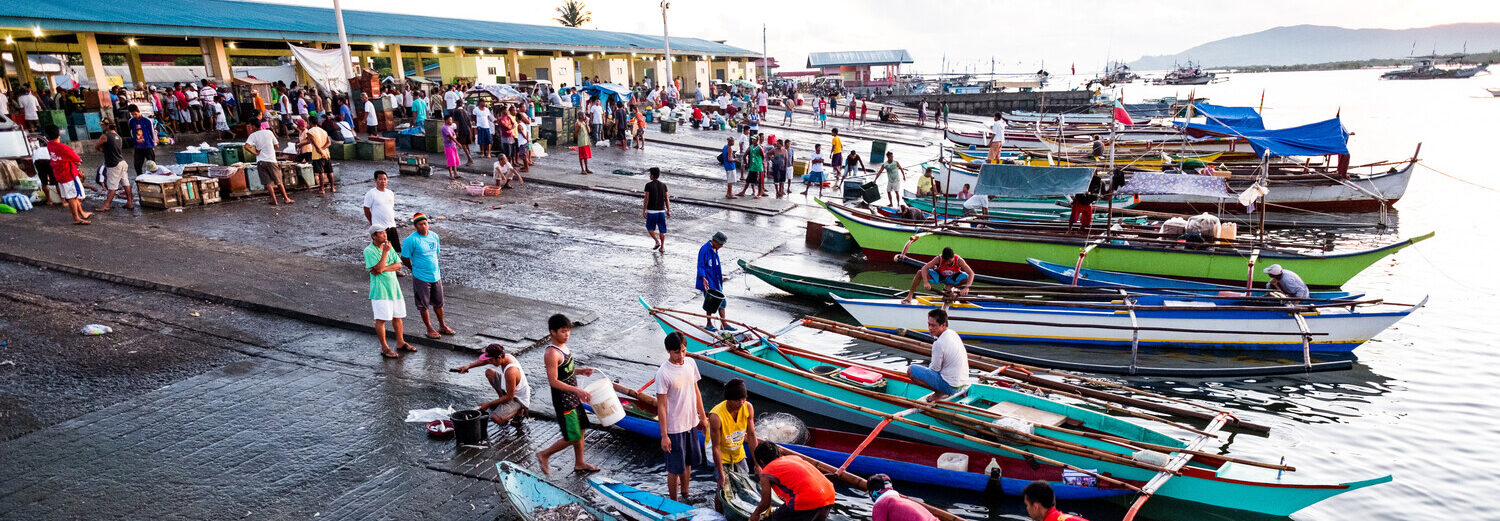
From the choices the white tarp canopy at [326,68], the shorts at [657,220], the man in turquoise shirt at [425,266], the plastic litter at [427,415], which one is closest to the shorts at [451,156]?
the white tarp canopy at [326,68]

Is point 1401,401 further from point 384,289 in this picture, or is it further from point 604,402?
point 384,289

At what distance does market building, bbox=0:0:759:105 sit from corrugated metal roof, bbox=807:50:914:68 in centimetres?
3941

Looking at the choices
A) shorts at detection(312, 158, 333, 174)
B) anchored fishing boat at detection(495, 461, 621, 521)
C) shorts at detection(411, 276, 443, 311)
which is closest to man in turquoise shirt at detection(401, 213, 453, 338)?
shorts at detection(411, 276, 443, 311)

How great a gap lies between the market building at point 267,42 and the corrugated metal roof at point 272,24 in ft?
0.12

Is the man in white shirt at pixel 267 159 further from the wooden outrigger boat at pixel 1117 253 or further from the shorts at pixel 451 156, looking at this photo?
the wooden outrigger boat at pixel 1117 253

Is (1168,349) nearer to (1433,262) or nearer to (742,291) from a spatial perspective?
(742,291)

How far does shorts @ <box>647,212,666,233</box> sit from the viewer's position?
50.2 ft

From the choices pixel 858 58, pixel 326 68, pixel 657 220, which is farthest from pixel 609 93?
pixel 858 58

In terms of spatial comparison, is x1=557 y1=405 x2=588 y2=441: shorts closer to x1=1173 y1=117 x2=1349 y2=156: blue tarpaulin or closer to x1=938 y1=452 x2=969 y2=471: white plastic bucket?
x1=938 y1=452 x2=969 y2=471: white plastic bucket

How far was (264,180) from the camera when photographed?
16578mm

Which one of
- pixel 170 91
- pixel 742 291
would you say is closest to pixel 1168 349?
pixel 742 291

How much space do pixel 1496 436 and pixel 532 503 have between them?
38.1 feet

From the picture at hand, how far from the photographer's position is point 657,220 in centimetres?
1541

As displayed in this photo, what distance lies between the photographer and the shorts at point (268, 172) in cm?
1648
